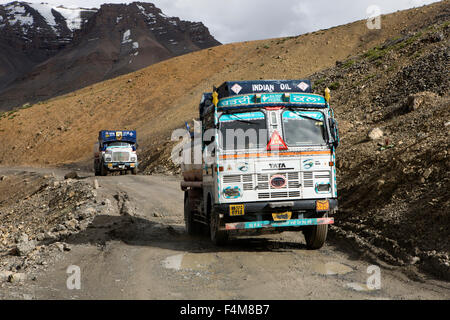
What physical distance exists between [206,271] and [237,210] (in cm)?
160

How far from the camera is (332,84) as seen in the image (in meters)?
37.8

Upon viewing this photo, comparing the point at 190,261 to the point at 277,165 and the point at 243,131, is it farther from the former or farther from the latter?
the point at 243,131

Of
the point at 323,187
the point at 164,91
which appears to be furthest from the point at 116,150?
the point at 164,91

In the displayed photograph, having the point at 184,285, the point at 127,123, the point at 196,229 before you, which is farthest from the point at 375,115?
the point at 127,123

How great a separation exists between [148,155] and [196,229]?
32540 millimetres

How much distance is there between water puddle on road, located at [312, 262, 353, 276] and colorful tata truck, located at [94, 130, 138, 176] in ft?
88.2

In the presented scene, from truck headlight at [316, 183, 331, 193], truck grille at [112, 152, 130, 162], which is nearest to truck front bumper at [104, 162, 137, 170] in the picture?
truck grille at [112, 152, 130, 162]

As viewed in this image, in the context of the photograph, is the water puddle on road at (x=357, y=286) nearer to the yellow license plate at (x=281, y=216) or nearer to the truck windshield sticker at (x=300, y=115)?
the yellow license plate at (x=281, y=216)

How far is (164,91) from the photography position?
241 ft

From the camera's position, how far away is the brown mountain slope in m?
60.6

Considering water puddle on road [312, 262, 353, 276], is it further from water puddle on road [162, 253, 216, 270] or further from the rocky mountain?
the rocky mountain
